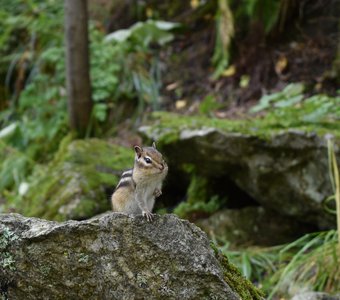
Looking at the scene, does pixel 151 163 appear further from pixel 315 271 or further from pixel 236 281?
pixel 315 271

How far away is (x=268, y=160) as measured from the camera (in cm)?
654

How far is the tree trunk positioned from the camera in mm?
9211

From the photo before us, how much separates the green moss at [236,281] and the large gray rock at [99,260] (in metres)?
0.08

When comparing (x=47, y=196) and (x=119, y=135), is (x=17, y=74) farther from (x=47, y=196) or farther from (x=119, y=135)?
(x=47, y=196)

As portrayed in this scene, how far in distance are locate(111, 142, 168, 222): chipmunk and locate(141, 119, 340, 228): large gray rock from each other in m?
2.70

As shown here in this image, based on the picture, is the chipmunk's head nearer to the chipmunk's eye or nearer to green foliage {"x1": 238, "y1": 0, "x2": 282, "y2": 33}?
the chipmunk's eye

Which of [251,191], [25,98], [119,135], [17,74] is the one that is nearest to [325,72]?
[251,191]

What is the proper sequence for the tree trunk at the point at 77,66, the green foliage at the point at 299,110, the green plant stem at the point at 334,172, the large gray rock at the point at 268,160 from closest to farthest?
the green plant stem at the point at 334,172, the large gray rock at the point at 268,160, the green foliage at the point at 299,110, the tree trunk at the point at 77,66

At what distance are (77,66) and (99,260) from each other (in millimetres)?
6636

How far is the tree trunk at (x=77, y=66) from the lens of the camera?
9211 millimetres

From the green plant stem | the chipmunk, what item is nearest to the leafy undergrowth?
the green plant stem

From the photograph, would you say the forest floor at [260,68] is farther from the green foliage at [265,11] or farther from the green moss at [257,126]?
the green moss at [257,126]

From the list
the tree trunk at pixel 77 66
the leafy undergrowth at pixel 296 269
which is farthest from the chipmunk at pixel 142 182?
the tree trunk at pixel 77 66

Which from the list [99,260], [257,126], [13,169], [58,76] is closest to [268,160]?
[257,126]
